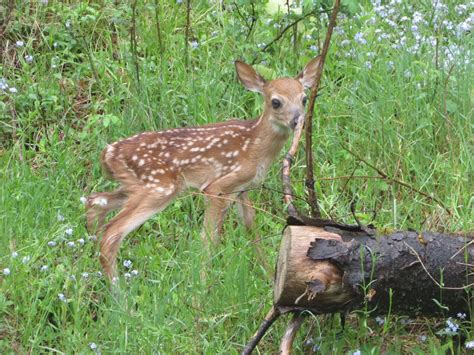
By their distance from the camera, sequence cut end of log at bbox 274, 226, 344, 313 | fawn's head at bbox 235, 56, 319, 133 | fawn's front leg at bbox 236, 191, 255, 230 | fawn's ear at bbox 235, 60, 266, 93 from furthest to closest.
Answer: fawn's ear at bbox 235, 60, 266, 93
fawn's head at bbox 235, 56, 319, 133
fawn's front leg at bbox 236, 191, 255, 230
cut end of log at bbox 274, 226, 344, 313

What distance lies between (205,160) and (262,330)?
2177mm

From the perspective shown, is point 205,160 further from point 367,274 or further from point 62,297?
point 367,274

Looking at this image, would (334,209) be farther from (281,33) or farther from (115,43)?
(115,43)

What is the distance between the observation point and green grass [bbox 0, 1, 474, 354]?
6.01m

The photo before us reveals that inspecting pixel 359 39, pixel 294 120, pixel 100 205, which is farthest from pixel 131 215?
pixel 359 39

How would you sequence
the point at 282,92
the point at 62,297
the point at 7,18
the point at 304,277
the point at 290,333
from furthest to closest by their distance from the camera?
the point at 7,18
the point at 282,92
the point at 62,297
the point at 290,333
the point at 304,277

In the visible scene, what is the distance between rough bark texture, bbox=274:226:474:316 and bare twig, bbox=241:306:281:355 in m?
0.07

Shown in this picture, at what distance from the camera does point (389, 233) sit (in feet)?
19.1

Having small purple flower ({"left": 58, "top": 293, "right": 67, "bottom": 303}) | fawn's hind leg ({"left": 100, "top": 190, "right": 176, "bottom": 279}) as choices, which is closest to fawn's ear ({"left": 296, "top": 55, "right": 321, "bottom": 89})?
fawn's hind leg ({"left": 100, "top": 190, "right": 176, "bottom": 279})

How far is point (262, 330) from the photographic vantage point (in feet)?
18.5

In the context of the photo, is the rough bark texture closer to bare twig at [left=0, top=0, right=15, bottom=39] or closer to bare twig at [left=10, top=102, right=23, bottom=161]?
bare twig at [left=10, top=102, right=23, bottom=161]

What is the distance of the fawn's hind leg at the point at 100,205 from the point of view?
7.36 meters

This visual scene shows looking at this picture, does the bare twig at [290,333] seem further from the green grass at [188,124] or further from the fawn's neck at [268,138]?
the fawn's neck at [268,138]

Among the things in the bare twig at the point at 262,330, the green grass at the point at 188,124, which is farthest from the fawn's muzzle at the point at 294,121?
the bare twig at the point at 262,330
